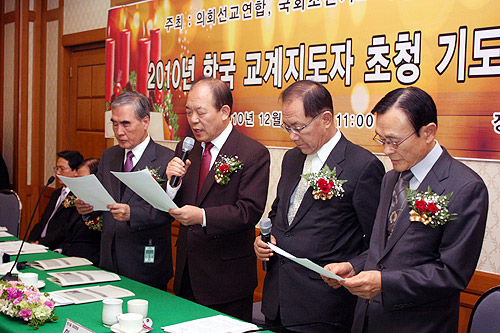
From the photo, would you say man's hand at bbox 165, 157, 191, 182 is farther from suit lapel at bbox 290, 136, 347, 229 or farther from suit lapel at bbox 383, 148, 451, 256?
suit lapel at bbox 383, 148, 451, 256

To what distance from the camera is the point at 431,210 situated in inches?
73.3

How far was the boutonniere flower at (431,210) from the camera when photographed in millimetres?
1867

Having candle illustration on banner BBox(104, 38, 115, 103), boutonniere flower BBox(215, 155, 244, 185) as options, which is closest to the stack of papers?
boutonniere flower BBox(215, 155, 244, 185)

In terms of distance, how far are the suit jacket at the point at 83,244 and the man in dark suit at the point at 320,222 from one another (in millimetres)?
1990

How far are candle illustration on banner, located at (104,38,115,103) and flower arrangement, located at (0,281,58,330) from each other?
3.93 m

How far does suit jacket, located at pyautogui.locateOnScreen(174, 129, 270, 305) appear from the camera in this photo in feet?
9.03

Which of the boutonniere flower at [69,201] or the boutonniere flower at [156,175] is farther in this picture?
the boutonniere flower at [69,201]

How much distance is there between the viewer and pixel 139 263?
3100 mm

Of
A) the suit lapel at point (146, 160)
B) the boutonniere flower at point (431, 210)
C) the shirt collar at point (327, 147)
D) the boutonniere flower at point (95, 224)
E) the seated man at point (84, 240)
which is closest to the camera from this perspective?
the boutonniere flower at point (431, 210)

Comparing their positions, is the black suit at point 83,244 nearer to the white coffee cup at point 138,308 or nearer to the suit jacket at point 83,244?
the suit jacket at point 83,244

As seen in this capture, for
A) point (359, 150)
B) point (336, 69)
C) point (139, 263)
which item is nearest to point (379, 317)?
point (359, 150)

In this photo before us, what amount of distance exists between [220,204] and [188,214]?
265 mm

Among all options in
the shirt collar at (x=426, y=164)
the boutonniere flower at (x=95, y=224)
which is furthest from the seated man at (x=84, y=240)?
the shirt collar at (x=426, y=164)

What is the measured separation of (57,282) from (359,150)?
5.09 feet
